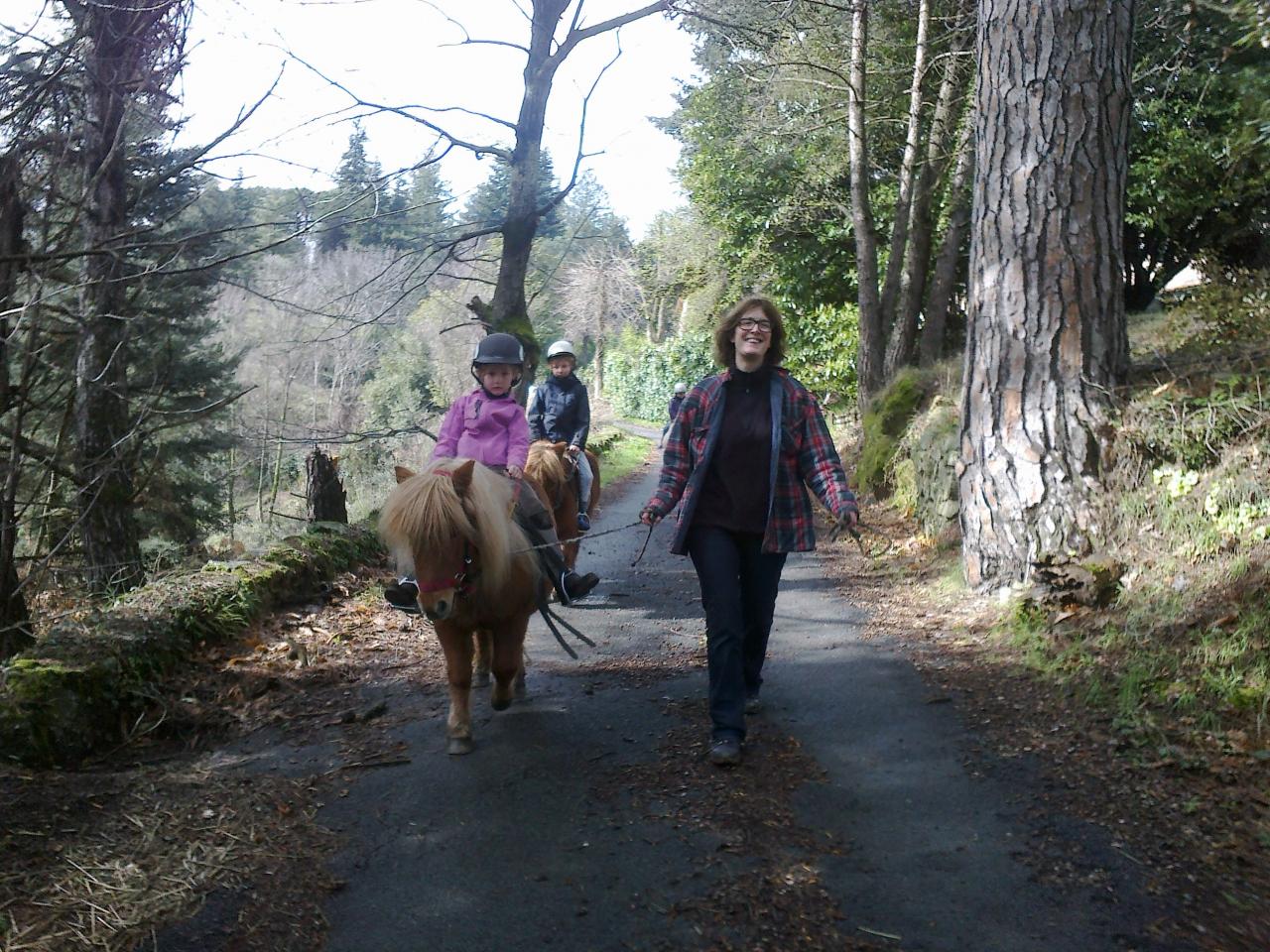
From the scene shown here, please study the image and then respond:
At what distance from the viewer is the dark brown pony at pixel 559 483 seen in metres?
7.82

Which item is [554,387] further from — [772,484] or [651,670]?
[772,484]

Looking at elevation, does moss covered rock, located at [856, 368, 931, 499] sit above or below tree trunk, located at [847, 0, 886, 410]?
Result: below

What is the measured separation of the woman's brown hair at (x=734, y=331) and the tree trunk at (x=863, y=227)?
36.5 feet

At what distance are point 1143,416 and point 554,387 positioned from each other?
531 cm

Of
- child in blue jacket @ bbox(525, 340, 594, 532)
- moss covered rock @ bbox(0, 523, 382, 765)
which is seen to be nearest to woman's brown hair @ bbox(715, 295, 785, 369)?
moss covered rock @ bbox(0, 523, 382, 765)

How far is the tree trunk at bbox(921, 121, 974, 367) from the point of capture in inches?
611

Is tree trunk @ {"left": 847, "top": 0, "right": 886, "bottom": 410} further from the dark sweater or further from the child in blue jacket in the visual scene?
the dark sweater

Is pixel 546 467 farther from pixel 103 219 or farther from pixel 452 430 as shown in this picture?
pixel 103 219

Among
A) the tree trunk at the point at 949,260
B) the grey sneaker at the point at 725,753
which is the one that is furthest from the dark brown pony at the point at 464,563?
the tree trunk at the point at 949,260

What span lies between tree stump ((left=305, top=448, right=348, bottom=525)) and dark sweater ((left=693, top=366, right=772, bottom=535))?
6.73 meters

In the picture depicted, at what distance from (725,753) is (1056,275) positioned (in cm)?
451

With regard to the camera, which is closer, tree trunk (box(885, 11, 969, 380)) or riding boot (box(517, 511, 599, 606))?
riding boot (box(517, 511, 599, 606))

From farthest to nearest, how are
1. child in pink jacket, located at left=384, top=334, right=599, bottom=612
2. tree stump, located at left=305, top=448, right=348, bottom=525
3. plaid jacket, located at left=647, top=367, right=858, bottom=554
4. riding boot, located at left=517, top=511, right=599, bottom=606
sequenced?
tree stump, located at left=305, top=448, right=348, bottom=525
child in pink jacket, located at left=384, top=334, right=599, bottom=612
riding boot, located at left=517, top=511, right=599, bottom=606
plaid jacket, located at left=647, top=367, right=858, bottom=554

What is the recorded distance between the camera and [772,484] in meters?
4.89
